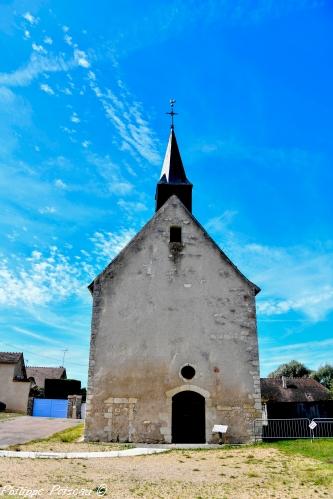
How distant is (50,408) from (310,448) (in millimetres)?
23618

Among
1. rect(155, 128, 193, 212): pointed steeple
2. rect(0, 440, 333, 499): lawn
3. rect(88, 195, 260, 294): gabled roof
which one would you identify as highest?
rect(155, 128, 193, 212): pointed steeple

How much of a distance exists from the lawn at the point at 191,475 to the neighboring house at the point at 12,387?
24.6 meters

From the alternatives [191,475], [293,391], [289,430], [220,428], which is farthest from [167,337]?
[293,391]

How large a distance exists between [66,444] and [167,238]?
24.9 feet

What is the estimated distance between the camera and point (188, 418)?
1378cm

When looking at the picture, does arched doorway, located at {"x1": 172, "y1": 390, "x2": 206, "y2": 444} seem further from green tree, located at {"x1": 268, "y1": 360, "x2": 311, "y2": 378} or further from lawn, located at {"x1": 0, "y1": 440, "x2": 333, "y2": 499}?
green tree, located at {"x1": 268, "y1": 360, "x2": 311, "y2": 378}

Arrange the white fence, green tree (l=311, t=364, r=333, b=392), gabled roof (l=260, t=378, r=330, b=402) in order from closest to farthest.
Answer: the white fence < gabled roof (l=260, t=378, r=330, b=402) < green tree (l=311, t=364, r=333, b=392)

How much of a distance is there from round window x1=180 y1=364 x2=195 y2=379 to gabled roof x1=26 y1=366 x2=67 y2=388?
1337 inches

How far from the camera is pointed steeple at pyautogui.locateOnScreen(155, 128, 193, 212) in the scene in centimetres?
1947

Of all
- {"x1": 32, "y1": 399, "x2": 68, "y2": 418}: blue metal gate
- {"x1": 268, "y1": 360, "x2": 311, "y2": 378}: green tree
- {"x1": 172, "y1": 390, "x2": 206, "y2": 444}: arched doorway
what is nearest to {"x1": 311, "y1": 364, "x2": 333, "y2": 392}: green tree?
{"x1": 268, "y1": 360, "x2": 311, "y2": 378}: green tree

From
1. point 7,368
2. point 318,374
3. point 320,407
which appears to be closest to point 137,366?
point 320,407

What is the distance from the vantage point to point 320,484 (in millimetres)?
7195

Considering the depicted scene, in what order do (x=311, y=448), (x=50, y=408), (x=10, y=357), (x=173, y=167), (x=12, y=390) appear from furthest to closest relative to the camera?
(x=10, y=357), (x=12, y=390), (x=50, y=408), (x=173, y=167), (x=311, y=448)

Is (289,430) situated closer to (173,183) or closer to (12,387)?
(173,183)
